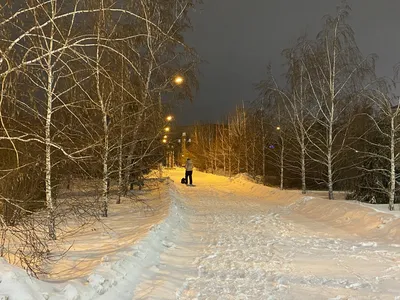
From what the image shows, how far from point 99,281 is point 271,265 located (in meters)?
3.14

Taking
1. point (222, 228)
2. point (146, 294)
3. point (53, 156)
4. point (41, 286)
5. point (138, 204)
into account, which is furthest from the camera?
point (138, 204)

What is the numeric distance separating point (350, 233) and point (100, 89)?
821 cm

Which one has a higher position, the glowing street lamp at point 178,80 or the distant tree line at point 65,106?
the glowing street lamp at point 178,80

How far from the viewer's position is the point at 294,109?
68.1 ft

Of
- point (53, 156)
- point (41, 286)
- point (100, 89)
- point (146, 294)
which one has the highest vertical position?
→ point (100, 89)

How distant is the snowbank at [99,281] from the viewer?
3.98 metres

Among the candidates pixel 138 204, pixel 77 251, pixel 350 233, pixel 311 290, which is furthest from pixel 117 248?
pixel 138 204

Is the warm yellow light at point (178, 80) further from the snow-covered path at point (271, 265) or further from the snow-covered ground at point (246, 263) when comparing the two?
the snow-covered path at point (271, 265)

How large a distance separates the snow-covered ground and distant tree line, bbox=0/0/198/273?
92cm

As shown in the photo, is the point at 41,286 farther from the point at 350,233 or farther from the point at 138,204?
the point at 138,204

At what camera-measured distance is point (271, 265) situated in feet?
22.3

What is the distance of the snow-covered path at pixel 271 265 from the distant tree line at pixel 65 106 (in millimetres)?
2088

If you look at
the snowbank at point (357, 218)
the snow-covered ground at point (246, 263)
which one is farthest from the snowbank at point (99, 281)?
the snowbank at point (357, 218)

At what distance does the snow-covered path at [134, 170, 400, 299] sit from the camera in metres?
5.39
